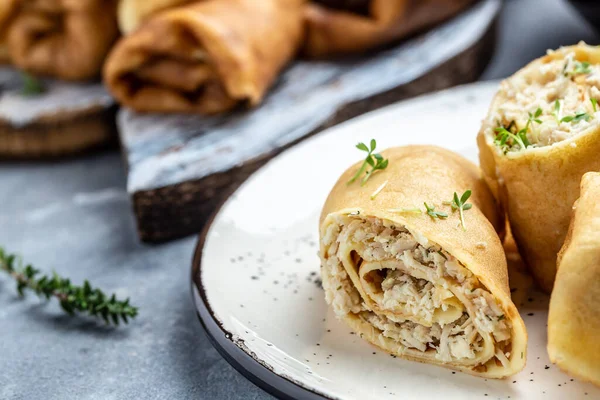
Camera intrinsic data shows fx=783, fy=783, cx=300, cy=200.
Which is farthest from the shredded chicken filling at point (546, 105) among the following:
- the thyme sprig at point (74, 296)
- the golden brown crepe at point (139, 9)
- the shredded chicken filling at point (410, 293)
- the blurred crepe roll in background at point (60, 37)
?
the blurred crepe roll in background at point (60, 37)

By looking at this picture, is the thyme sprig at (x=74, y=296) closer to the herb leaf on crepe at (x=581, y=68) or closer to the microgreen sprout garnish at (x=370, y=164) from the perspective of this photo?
the microgreen sprout garnish at (x=370, y=164)

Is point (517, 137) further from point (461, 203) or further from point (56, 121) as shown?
point (56, 121)

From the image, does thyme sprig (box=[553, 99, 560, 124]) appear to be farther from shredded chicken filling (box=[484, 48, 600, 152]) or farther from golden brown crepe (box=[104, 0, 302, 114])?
golden brown crepe (box=[104, 0, 302, 114])

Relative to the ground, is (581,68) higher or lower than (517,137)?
higher

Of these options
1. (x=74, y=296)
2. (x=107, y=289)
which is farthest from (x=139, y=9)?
(x=74, y=296)

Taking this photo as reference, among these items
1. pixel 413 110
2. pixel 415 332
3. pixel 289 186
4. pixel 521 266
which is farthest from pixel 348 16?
pixel 415 332
